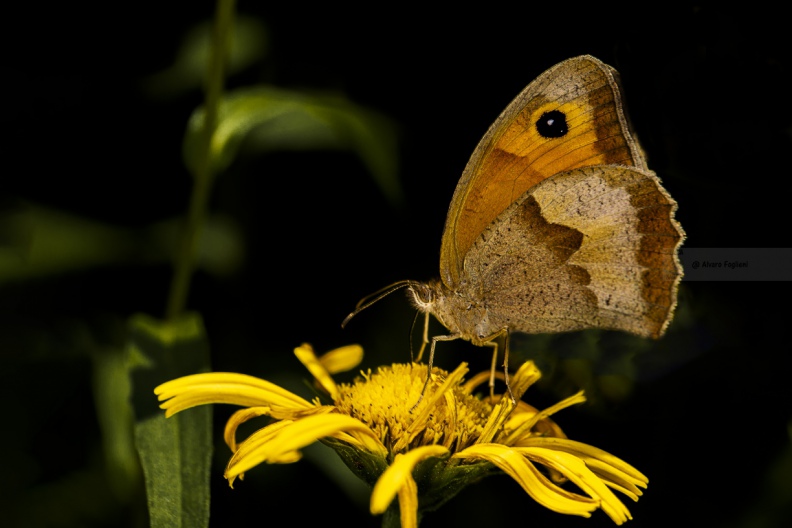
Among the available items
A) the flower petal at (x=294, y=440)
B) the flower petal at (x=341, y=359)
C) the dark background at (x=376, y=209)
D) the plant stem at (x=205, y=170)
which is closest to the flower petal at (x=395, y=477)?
the flower petal at (x=294, y=440)

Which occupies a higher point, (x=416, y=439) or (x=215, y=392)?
(x=215, y=392)

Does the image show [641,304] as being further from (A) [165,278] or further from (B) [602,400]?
(A) [165,278]

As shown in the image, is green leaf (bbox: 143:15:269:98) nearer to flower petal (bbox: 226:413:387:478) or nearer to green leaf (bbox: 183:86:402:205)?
green leaf (bbox: 183:86:402:205)

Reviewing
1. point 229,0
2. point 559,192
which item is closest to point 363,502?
point 559,192

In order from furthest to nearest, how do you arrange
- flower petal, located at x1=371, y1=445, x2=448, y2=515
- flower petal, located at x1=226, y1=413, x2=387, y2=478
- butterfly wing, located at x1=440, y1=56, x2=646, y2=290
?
butterfly wing, located at x1=440, y1=56, x2=646, y2=290 < flower petal, located at x1=226, y1=413, x2=387, y2=478 < flower petal, located at x1=371, y1=445, x2=448, y2=515

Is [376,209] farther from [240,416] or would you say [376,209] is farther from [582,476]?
[582,476]

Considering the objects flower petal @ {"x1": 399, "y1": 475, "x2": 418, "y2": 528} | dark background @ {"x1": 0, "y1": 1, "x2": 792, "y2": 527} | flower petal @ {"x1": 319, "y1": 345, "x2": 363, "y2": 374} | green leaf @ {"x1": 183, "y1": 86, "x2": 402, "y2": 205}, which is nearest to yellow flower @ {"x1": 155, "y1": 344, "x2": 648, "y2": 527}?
flower petal @ {"x1": 399, "y1": 475, "x2": 418, "y2": 528}

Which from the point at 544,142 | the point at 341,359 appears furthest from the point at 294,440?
the point at 544,142
